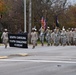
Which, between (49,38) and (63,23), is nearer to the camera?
(49,38)

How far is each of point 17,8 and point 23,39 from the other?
87.9 ft

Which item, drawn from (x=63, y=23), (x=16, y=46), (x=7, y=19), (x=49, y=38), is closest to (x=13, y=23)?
(x=7, y=19)

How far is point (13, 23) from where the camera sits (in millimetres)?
55562

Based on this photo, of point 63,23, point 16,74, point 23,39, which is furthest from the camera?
point 63,23

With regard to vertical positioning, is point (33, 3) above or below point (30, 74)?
above

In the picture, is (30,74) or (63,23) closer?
(30,74)

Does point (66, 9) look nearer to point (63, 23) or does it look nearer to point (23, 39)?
point (63, 23)

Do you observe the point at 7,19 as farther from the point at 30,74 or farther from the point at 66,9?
the point at 30,74

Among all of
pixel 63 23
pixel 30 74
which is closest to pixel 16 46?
pixel 30 74

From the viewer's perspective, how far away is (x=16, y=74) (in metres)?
12.5

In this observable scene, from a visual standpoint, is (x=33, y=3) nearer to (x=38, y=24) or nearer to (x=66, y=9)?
(x=38, y=24)

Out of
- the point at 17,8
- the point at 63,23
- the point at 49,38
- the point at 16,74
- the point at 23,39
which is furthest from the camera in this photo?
the point at 63,23

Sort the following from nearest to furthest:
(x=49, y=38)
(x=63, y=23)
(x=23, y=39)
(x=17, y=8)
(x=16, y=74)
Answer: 1. (x=16, y=74)
2. (x=23, y=39)
3. (x=49, y=38)
4. (x=17, y=8)
5. (x=63, y=23)

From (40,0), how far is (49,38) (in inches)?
941
